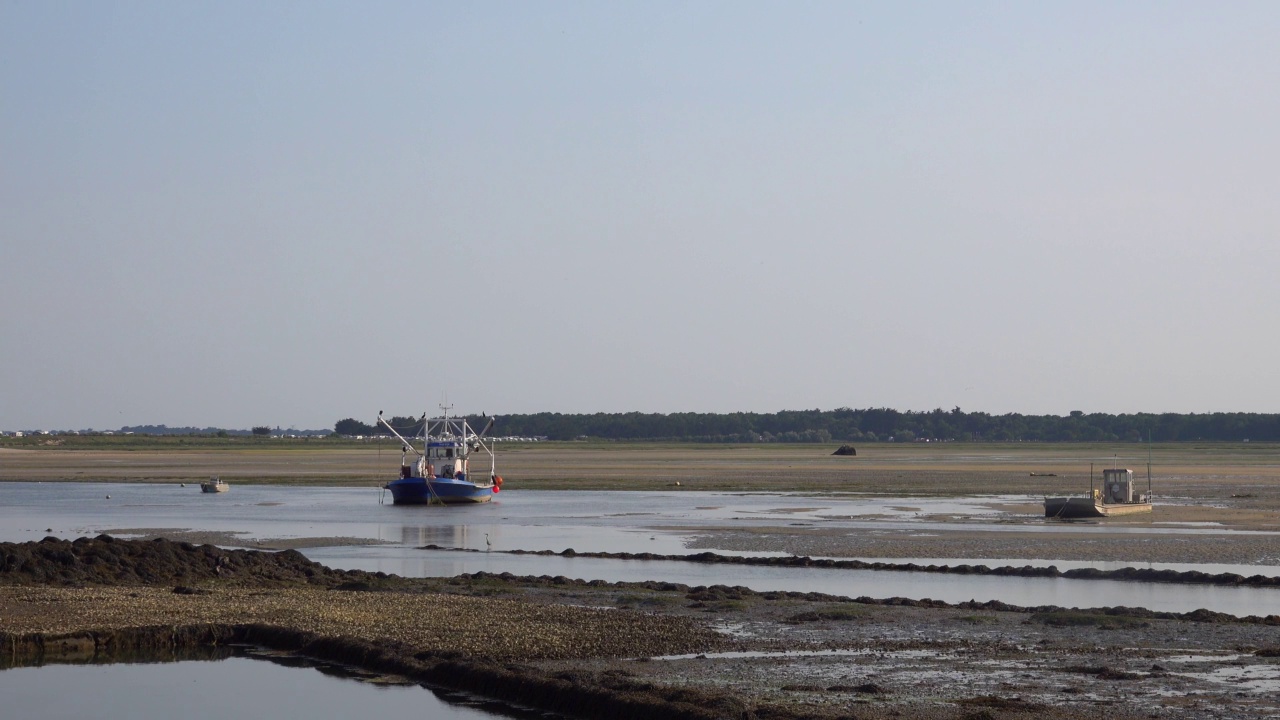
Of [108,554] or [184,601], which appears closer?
[184,601]

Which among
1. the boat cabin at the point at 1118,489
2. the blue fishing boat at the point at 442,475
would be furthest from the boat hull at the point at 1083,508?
the blue fishing boat at the point at 442,475

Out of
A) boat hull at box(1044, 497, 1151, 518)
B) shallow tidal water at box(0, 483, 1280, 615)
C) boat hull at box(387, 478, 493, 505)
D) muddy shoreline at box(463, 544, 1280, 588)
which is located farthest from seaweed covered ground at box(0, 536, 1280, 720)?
boat hull at box(387, 478, 493, 505)

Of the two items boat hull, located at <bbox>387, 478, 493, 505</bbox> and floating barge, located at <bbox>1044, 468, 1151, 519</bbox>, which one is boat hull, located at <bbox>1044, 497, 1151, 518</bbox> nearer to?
→ floating barge, located at <bbox>1044, 468, 1151, 519</bbox>

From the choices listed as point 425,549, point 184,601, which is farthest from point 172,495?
point 184,601

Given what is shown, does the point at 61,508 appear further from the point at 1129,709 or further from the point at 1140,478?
the point at 1140,478

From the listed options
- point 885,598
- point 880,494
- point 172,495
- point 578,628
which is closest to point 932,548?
point 885,598

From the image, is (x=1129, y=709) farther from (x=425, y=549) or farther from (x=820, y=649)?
(x=425, y=549)

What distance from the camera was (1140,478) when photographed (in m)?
Answer: 75.0

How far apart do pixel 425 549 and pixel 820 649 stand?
61.6ft

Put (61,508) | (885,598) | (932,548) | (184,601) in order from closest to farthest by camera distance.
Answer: (184,601), (885,598), (932,548), (61,508)

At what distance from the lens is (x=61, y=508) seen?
5062 cm

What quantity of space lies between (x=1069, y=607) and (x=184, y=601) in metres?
14.8

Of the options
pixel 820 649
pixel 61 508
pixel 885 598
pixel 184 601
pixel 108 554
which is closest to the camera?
pixel 820 649

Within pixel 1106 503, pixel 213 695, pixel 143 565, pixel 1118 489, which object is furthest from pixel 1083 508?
pixel 213 695
